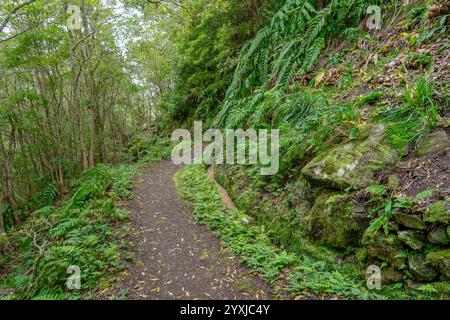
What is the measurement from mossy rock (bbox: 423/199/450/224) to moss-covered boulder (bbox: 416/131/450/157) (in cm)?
77

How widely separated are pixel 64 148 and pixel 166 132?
183 inches

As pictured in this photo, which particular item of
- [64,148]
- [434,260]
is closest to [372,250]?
[434,260]

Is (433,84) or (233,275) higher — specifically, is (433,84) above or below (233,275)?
above

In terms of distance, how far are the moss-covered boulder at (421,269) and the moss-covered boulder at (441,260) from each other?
0.05m

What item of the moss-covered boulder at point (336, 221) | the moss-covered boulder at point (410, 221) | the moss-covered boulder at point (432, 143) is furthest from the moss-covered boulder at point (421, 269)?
the moss-covered boulder at point (432, 143)

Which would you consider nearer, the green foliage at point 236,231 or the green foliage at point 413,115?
the green foliage at point 413,115

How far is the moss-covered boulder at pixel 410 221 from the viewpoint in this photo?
258 cm

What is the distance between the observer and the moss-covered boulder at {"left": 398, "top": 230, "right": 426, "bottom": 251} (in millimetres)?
2547

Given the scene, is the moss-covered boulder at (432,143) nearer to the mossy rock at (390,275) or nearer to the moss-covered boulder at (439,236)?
the moss-covered boulder at (439,236)

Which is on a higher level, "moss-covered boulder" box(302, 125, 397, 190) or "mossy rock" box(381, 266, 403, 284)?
"moss-covered boulder" box(302, 125, 397, 190)

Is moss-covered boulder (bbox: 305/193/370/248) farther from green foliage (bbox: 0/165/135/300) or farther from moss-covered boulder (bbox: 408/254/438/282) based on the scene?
green foliage (bbox: 0/165/135/300)

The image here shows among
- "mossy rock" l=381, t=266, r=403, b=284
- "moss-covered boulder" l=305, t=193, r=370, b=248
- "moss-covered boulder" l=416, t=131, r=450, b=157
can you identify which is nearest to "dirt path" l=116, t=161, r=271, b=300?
"moss-covered boulder" l=305, t=193, r=370, b=248

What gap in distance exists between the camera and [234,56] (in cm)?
929

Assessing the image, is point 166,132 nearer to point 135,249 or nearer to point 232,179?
point 232,179
